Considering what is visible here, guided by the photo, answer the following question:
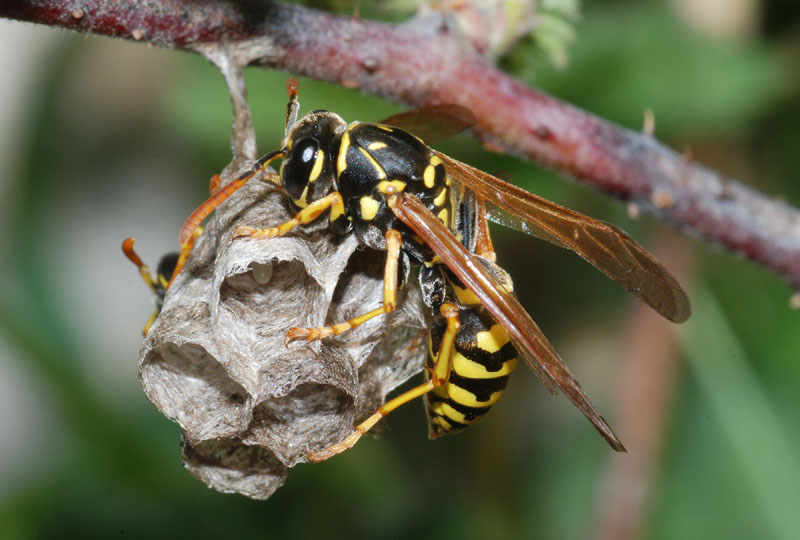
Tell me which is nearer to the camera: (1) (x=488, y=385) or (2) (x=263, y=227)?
(2) (x=263, y=227)

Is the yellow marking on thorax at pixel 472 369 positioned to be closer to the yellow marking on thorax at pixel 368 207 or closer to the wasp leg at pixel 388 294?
the wasp leg at pixel 388 294

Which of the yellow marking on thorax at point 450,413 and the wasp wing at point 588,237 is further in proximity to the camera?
the yellow marking on thorax at point 450,413

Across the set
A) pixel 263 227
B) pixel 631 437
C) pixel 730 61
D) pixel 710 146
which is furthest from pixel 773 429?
pixel 263 227

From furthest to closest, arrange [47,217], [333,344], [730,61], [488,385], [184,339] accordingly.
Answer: [47,217]
[730,61]
[488,385]
[333,344]
[184,339]

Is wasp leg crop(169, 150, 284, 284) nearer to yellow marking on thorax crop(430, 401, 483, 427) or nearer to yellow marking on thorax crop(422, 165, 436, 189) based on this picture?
yellow marking on thorax crop(422, 165, 436, 189)

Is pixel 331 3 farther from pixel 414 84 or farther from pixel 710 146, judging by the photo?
pixel 710 146

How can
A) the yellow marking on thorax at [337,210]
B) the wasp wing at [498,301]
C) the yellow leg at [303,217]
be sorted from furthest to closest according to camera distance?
the yellow marking on thorax at [337,210]
the yellow leg at [303,217]
the wasp wing at [498,301]

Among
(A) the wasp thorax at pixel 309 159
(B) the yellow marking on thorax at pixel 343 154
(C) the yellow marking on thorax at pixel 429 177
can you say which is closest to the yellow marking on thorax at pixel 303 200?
(A) the wasp thorax at pixel 309 159

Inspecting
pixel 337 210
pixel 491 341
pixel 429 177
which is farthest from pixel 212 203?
pixel 491 341
